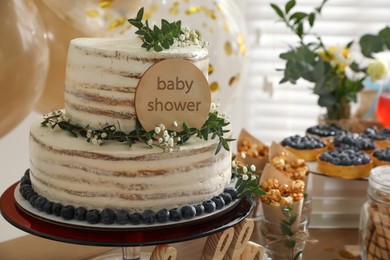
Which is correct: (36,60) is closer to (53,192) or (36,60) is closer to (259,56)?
(53,192)

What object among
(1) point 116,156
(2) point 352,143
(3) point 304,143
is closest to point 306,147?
(3) point 304,143

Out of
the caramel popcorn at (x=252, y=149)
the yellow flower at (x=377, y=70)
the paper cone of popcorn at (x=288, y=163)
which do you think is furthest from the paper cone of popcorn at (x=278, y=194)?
the yellow flower at (x=377, y=70)

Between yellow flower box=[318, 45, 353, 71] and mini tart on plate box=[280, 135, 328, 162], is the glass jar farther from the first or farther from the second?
yellow flower box=[318, 45, 353, 71]

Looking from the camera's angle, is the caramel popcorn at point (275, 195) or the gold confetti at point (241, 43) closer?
the caramel popcorn at point (275, 195)

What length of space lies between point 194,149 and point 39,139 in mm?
302

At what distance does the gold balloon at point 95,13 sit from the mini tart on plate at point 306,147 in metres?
0.59

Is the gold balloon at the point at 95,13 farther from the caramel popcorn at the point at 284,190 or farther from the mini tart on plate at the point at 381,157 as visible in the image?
the mini tart on plate at the point at 381,157

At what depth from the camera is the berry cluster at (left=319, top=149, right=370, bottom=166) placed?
72.2 inches

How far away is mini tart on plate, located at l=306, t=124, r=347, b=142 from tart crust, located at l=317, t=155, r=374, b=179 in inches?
10.1

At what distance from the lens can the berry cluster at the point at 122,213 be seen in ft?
4.06

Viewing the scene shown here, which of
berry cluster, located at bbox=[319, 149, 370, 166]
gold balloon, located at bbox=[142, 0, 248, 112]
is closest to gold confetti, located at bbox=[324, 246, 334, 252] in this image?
berry cluster, located at bbox=[319, 149, 370, 166]

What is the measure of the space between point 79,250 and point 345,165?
2.38ft

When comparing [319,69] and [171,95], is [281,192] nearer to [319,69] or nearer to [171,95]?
[171,95]

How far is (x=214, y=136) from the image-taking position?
134 centimetres
